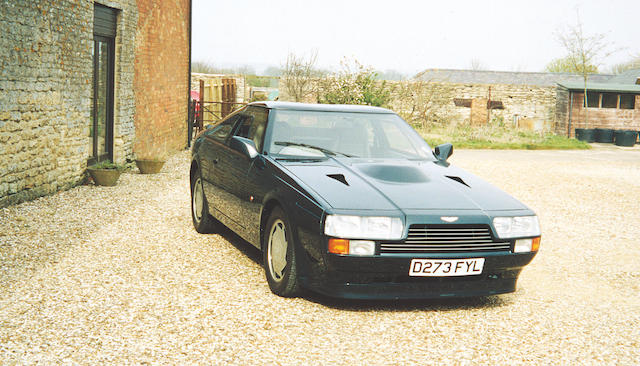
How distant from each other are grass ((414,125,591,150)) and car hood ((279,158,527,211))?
64.8ft

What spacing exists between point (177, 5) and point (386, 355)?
1539 centimetres

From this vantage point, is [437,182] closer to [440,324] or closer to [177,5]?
[440,324]

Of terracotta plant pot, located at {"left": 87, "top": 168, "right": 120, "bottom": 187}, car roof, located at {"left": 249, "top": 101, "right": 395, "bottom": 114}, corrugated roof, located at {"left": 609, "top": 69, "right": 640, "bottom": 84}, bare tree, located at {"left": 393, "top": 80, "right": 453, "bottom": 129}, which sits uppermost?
corrugated roof, located at {"left": 609, "top": 69, "right": 640, "bottom": 84}

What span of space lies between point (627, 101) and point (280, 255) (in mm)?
36245

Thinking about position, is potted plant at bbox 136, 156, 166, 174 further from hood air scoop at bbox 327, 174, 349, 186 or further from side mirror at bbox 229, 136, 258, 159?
hood air scoop at bbox 327, 174, 349, 186

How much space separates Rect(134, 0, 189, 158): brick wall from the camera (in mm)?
14656

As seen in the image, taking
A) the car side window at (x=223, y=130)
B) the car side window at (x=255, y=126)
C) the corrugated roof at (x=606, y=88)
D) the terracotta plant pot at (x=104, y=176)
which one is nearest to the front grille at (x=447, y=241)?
the car side window at (x=255, y=126)

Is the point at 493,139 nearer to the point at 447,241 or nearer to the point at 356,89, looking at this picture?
the point at 356,89

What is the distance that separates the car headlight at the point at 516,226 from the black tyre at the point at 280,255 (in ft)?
4.87

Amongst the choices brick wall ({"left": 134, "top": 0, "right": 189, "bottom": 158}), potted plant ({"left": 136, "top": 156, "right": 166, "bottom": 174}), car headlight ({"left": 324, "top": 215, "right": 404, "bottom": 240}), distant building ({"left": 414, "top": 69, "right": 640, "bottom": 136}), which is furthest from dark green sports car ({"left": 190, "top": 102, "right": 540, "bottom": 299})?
distant building ({"left": 414, "top": 69, "right": 640, "bottom": 136})

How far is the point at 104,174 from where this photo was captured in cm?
1147

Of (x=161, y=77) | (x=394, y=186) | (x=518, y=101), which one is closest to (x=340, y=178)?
(x=394, y=186)

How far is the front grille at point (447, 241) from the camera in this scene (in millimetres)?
4859

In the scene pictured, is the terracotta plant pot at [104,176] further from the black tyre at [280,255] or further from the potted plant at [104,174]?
the black tyre at [280,255]
